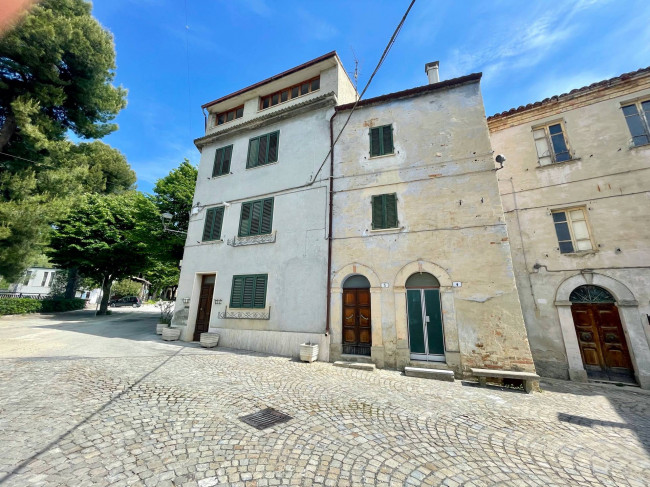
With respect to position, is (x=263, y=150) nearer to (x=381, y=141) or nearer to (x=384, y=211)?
(x=381, y=141)

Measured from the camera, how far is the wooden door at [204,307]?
1135 cm

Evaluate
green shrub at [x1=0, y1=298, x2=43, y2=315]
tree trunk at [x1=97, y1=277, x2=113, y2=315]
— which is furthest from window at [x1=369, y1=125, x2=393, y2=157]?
green shrub at [x1=0, y1=298, x2=43, y2=315]

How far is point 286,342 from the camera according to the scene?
9047 mm

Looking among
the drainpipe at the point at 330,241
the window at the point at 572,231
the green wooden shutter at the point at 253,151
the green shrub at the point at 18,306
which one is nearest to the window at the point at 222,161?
the green wooden shutter at the point at 253,151

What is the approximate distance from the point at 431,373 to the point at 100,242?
25289mm

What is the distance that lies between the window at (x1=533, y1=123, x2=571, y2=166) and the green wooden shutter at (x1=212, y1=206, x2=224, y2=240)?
13.5 metres

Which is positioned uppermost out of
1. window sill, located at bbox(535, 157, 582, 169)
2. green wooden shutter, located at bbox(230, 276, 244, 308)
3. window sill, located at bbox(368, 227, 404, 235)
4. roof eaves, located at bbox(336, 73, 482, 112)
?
roof eaves, located at bbox(336, 73, 482, 112)

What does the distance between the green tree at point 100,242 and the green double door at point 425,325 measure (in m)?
19.3

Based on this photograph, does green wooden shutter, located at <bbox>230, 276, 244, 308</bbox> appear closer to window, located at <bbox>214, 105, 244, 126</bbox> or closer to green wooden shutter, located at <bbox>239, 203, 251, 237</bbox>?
green wooden shutter, located at <bbox>239, 203, 251, 237</bbox>

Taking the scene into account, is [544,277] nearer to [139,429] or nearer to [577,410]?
[577,410]

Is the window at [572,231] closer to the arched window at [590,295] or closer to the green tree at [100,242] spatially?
the arched window at [590,295]

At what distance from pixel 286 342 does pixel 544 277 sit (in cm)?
922

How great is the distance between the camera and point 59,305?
898 inches

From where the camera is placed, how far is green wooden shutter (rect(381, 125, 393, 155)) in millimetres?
9844
